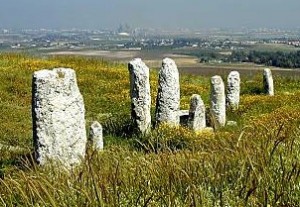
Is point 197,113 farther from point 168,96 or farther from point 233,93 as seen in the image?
point 233,93

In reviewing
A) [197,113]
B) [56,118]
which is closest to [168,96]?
[197,113]

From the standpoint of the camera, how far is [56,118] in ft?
38.4

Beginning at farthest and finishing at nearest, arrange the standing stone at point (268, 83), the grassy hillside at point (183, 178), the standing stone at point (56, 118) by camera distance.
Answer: the standing stone at point (268, 83) → the standing stone at point (56, 118) → the grassy hillside at point (183, 178)

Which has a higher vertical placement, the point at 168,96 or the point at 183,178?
the point at 183,178

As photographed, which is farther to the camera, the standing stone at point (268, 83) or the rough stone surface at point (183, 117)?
the standing stone at point (268, 83)

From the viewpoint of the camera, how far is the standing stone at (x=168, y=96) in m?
19.4

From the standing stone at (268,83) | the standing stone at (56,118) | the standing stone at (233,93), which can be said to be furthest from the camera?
the standing stone at (268,83)

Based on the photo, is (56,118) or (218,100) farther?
(218,100)

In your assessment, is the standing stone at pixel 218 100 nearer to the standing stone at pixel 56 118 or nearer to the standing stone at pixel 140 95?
the standing stone at pixel 140 95

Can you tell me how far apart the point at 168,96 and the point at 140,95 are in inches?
36.6

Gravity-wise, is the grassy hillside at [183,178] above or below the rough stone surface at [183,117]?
above

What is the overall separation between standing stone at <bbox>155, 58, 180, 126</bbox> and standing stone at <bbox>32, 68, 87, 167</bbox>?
7.62 m

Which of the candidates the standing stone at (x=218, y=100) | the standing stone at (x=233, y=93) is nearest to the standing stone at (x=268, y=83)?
the standing stone at (x=233, y=93)

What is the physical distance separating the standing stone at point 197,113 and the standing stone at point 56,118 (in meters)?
7.73
